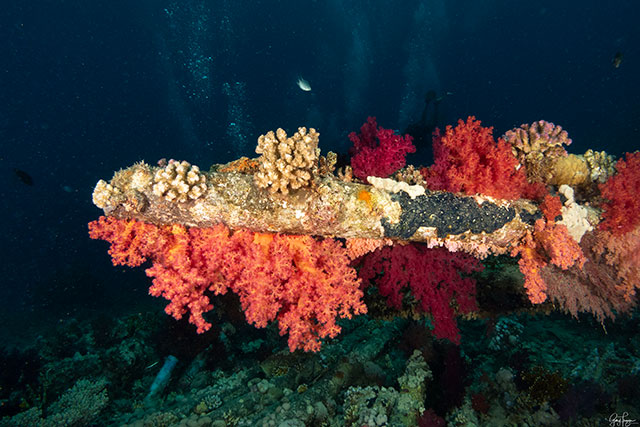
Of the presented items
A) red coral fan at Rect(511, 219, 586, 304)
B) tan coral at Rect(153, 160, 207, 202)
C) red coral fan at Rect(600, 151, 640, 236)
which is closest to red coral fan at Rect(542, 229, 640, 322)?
red coral fan at Rect(600, 151, 640, 236)

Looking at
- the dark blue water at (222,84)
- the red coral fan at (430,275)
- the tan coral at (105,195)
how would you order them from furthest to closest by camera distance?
the dark blue water at (222,84) < the red coral fan at (430,275) < the tan coral at (105,195)

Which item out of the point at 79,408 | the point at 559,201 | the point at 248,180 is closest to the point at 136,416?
the point at 79,408

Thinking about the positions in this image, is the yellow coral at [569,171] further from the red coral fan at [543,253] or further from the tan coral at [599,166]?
the red coral fan at [543,253]

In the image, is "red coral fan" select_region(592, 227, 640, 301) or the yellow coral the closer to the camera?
"red coral fan" select_region(592, 227, 640, 301)

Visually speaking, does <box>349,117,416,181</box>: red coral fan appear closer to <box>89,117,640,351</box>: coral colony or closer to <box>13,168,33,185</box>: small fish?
<box>89,117,640,351</box>: coral colony

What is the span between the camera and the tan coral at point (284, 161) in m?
2.58

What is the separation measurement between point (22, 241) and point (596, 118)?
114m

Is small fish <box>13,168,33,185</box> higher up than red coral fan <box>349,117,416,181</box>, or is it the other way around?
small fish <box>13,168,33,185</box>

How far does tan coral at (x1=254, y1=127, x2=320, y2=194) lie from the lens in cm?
258

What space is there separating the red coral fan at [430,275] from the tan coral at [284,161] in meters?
1.53

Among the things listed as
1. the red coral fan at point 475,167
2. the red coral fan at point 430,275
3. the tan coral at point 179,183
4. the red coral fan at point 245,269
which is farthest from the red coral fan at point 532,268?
the tan coral at point 179,183

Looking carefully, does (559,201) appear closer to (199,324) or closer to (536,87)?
(199,324)

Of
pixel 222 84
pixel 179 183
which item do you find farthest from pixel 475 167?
pixel 222 84

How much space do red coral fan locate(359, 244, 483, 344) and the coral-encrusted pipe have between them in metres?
0.22
